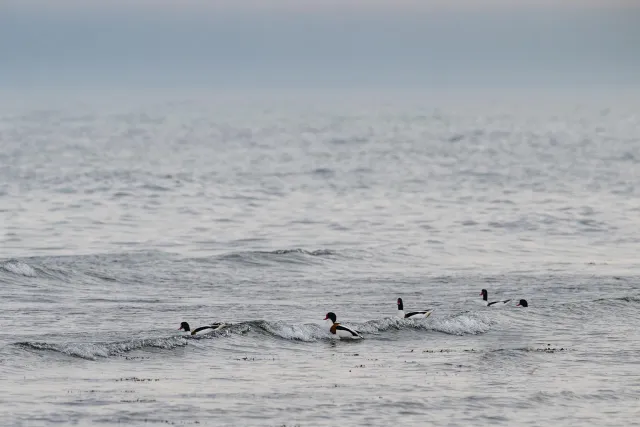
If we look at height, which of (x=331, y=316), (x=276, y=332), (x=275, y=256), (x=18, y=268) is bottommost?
(x=276, y=332)

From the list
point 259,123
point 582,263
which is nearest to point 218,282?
point 582,263

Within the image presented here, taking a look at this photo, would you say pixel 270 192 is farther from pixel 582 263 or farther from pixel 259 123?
pixel 259 123

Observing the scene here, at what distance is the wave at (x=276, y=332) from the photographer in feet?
75.8

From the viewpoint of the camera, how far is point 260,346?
24500mm

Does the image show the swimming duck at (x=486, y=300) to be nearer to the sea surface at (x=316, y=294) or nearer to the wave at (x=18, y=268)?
the sea surface at (x=316, y=294)

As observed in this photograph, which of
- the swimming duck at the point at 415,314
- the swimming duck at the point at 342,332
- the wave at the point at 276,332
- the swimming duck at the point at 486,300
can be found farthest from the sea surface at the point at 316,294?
the swimming duck at the point at 486,300

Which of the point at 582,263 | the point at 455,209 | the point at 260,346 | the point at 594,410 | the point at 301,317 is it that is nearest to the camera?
the point at 594,410

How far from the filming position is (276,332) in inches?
997

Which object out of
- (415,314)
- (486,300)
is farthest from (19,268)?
(486,300)

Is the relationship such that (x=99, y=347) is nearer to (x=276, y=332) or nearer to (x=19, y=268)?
(x=276, y=332)

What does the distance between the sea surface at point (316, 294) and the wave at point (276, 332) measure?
0.17 feet

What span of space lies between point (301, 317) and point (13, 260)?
896cm

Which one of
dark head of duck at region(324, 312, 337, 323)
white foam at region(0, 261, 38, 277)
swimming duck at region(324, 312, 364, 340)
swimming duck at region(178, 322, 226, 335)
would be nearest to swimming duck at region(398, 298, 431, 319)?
swimming duck at region(324, 312, 364, 340)

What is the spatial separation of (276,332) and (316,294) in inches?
219
